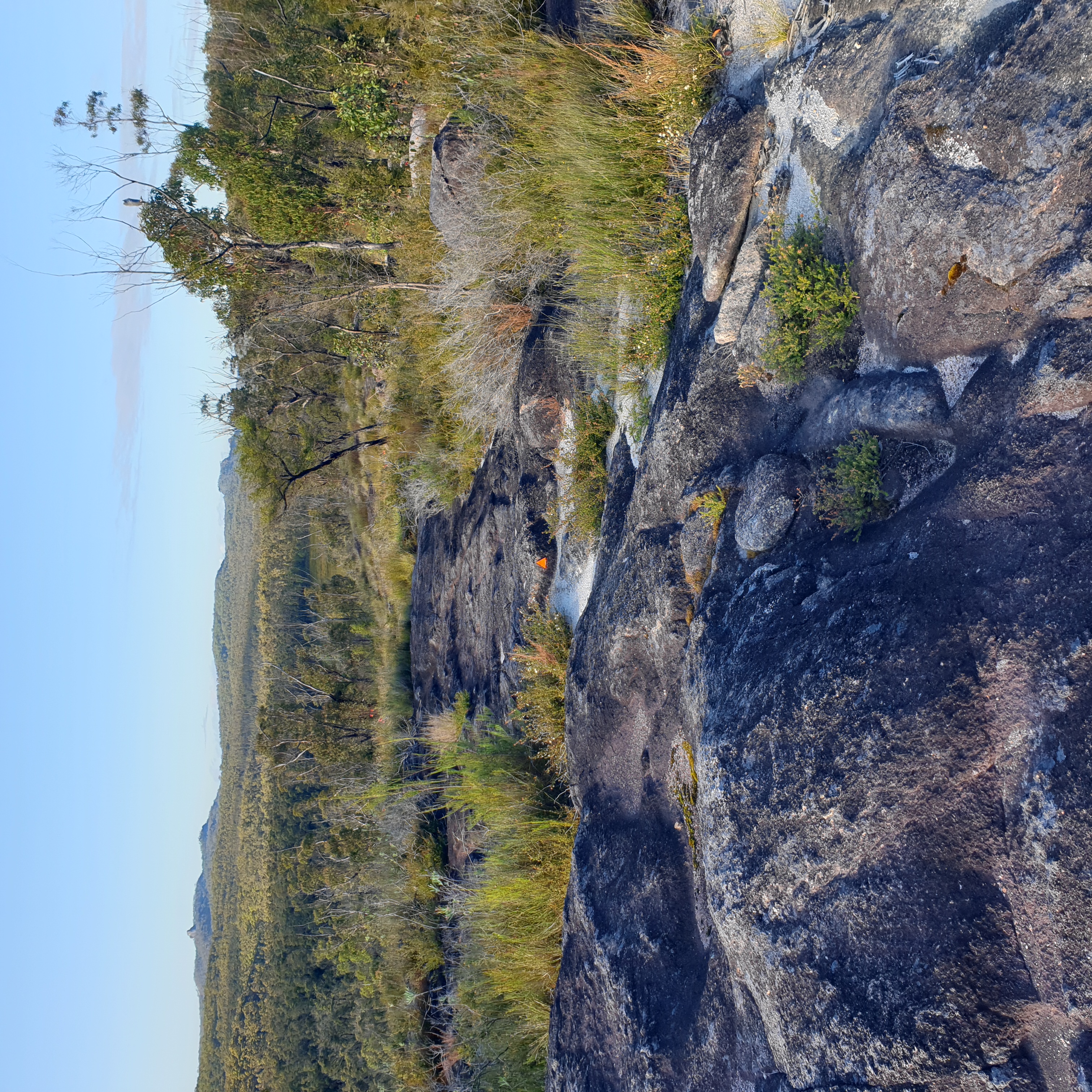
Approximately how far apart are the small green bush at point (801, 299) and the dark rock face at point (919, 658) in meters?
0.12

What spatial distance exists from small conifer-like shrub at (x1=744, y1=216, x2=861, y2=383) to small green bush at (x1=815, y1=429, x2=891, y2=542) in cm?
62

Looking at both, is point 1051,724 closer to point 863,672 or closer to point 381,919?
point 863,672

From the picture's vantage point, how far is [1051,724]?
207 cm

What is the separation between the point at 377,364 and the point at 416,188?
327 cm

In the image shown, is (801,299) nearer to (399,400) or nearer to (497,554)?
(497,554)

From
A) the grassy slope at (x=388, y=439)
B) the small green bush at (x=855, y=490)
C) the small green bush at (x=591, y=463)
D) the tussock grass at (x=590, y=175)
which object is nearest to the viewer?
the small green bush at (x=855, y=490)

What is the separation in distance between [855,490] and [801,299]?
107 centimetres

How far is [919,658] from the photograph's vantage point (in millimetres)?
2385

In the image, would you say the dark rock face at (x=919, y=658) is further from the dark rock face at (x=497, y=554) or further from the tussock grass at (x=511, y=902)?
the dark rock face at (x=497, y=554)

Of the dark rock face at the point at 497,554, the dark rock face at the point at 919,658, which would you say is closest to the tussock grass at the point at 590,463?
the dark rock face at the point at 497,554

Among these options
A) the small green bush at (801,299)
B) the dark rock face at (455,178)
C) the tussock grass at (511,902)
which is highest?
the dark rock face at (455,178)

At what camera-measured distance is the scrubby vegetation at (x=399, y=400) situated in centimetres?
520

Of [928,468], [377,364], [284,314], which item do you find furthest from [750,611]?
[284,314]

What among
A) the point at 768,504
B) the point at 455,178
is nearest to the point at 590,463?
the point at 768,504
